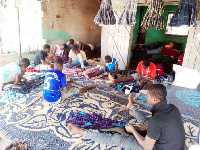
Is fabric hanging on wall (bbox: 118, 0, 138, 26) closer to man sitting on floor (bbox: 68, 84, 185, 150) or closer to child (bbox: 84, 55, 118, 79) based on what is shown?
child (bbox: 84, 55, 118, 79)

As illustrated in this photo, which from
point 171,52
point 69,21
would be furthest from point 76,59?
point 171,52

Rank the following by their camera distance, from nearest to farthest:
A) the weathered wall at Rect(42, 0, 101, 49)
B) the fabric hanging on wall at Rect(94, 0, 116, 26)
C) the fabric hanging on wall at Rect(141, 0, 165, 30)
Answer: the fabric hanging on wall at Rect(141, 0, 165, 30), the fabric hanging on wall at Rect(94, 0, 116, 26), the weathered wall at Rect(42, 0, 101, 49)

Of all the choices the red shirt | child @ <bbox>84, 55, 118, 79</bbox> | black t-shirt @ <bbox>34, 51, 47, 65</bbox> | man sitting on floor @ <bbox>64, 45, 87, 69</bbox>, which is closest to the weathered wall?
black t-shirt @ <bbox>34, 51, 47, 65</bbox>

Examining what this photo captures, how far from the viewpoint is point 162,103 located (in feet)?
6.59

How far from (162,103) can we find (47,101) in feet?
7.87

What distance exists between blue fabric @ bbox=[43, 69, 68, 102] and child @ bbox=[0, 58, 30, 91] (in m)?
1.04

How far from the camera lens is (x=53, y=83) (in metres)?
3.36

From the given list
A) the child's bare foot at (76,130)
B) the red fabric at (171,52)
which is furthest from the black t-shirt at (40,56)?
the red fabric at (171,52)

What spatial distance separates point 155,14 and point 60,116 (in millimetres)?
3383

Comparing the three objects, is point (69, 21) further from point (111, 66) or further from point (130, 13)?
point (130, 13)

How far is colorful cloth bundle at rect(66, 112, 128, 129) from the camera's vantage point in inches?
114

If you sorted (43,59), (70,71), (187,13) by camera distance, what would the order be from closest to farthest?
(187,13), (43,59), (70,71)

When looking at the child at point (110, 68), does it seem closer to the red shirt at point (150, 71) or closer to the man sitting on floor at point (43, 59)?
the red shirt at point (150, 71)

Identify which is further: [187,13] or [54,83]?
[187,13]
